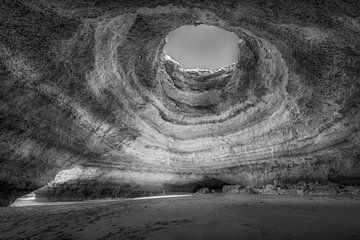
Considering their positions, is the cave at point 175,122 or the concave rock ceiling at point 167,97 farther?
the concave rock ceiling at point 167,97

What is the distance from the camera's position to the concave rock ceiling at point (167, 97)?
3988mm

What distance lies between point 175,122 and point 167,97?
1.07 metres

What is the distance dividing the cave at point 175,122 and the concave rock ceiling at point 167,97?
4cm

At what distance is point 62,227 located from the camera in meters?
2.85

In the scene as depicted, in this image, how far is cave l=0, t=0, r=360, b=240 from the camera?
327 centimetres

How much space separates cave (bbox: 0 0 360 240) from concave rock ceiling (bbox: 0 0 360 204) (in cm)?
4

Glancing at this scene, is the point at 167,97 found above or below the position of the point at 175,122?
above

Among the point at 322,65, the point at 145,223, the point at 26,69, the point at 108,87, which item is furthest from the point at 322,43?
the point at 26,69

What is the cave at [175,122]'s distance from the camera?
3.27 m

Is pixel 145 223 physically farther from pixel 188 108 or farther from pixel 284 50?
pixel 188 108

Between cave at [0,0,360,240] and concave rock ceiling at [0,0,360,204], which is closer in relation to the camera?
cave at [0,0,360,240]

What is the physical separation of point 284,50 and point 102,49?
4149 mm

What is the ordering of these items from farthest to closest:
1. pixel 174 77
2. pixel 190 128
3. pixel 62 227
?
1. pixel 190 128
2. pixel 174 77
3. pixel 62 227

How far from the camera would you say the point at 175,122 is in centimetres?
858
